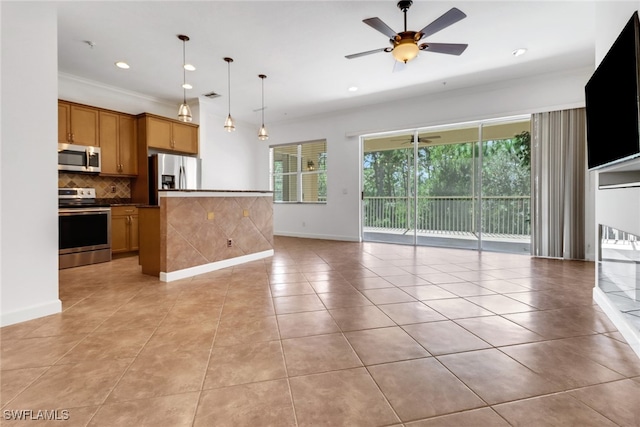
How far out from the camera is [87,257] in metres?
4.48

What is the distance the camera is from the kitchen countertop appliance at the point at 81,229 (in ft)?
13.9

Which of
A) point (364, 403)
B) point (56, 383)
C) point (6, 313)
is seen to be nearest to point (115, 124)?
point (6, 313)

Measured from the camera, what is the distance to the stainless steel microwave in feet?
14.5

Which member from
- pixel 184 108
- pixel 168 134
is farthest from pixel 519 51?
pixel 168 134

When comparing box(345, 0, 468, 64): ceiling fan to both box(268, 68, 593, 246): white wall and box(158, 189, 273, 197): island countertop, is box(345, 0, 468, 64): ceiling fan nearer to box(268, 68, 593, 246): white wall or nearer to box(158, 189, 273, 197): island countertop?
box(268, 68, 593, 246): white wall

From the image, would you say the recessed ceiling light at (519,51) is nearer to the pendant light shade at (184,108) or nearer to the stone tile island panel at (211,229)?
the stone tile island panel at (211,229)

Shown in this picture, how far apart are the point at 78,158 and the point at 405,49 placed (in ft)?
16.3

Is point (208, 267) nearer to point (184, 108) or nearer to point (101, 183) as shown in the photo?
point (184, 108)

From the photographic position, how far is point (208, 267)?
4012mm

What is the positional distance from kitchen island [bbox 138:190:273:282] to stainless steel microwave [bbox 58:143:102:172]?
1.65 metres

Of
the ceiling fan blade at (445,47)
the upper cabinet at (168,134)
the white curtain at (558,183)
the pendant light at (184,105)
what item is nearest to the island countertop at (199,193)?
the pendant light at (184,105)

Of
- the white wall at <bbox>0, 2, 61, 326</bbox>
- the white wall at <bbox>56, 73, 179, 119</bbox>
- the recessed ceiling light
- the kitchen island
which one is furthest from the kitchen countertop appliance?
the recessed ceiling light

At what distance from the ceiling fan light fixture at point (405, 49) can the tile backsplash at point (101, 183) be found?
5.21m

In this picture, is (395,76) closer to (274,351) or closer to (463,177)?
(463,177)
